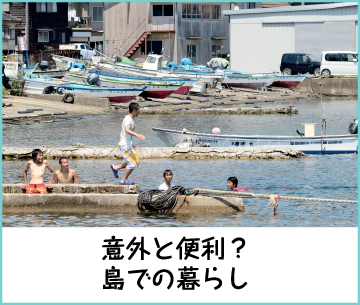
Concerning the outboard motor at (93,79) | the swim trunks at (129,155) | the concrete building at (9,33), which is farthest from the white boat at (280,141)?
the concrete building at (9,33)

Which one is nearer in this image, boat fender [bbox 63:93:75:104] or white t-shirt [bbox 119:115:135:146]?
white t-shirt [bbox 119:115:135:146]

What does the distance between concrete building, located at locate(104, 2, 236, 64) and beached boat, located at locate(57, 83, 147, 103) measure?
68.6 ft

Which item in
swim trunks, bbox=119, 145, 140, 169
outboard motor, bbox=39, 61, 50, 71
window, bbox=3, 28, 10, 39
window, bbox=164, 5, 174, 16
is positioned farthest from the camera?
window, bbox=3, 28, 10, 39

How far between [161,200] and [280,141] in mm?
9420

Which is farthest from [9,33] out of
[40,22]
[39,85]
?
[39,85]

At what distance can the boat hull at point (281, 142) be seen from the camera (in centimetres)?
2372

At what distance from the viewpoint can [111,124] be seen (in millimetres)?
34906

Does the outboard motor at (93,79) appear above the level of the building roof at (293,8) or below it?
below

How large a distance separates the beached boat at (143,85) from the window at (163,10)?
18.9 metres

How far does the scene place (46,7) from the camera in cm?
7400

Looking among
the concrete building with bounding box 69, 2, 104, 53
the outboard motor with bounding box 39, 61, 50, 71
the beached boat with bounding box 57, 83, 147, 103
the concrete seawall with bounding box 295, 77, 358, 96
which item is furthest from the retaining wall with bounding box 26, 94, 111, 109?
the concrete building with bounding box 69, 2, 104, 53

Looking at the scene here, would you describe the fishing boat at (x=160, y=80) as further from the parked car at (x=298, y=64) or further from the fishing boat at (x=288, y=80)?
the parked car at (x=298, y=64)

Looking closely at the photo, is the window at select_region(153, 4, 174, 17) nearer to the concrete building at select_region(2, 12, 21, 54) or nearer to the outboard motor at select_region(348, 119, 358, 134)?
the concrete building at select_region(2, 12, 21, 54)

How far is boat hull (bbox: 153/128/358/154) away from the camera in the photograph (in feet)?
77.8
